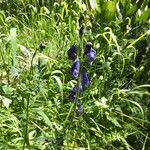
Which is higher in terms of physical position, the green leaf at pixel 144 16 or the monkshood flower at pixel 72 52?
the green leaf at pixel 144 16

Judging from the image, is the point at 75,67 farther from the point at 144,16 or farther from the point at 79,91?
the point at 144,16

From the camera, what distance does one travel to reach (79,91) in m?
2.11

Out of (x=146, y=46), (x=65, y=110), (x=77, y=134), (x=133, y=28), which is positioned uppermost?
(x=133, y=28)

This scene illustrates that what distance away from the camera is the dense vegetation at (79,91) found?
Result: 2154mm

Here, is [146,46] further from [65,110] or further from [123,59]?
[65,110]

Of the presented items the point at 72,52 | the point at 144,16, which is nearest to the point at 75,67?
the point at 72,52

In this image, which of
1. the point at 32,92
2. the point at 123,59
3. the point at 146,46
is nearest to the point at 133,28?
the point at 146,46

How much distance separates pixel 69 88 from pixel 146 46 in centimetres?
62

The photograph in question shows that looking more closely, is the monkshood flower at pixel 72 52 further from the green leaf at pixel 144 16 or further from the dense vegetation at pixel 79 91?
the green leaf at pixel 144 16

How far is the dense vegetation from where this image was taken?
215cm

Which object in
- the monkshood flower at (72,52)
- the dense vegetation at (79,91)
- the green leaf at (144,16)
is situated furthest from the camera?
the green leaf at (144,16)

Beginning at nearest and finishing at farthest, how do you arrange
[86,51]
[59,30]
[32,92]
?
[86,51] → [32,92] → [59,30]

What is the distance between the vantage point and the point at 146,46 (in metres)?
2.90

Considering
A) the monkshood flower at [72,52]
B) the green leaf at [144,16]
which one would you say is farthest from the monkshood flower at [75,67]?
the green leaf at [144,16]
